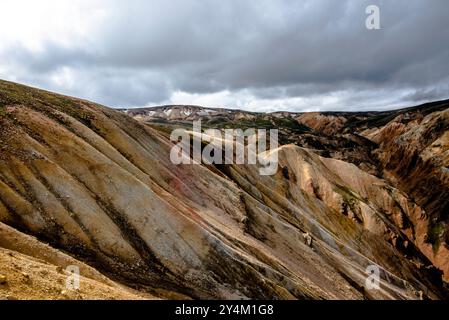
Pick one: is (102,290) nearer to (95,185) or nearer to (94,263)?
(94,263)

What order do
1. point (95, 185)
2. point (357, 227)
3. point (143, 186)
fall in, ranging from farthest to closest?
point (357, 227), point (143, 186), point (95, 185)

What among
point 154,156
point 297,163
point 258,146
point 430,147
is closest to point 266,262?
point 154,156

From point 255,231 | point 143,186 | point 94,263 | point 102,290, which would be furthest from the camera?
point 255,231

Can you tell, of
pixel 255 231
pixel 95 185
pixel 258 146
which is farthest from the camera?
pixel 258 146

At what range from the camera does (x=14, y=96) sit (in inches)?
1439

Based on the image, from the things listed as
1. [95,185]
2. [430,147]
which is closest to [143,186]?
[95,185]

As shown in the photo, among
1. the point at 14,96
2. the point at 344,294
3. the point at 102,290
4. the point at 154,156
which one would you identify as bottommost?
the point at 344,294

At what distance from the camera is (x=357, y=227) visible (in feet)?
288

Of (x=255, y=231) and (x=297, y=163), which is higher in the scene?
(x=297, y=163)

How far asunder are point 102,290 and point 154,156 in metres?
28.0

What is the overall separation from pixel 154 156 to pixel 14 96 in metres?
16.2

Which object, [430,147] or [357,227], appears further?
[430,147]

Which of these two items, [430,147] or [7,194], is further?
[430,147]

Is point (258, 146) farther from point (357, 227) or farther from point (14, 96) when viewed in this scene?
point (14, 96)
